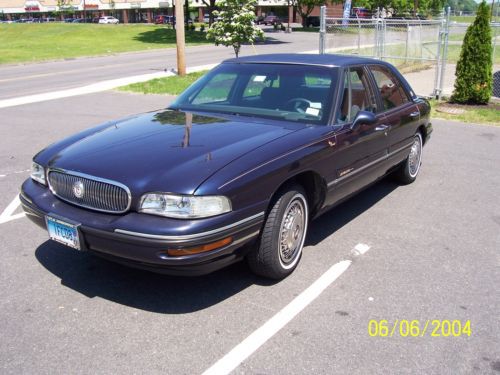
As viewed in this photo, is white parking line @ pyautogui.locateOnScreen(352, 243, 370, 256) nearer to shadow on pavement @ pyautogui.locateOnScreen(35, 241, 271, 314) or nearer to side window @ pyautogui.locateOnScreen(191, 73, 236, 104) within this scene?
shadow on pavement @ pyautogui.locateOnScreen(35, 241, 271, 314)

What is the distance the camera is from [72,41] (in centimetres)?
4206

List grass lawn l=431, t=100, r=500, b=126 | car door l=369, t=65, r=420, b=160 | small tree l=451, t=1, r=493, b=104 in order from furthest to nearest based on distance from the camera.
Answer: small tree l=451, t=1, r=493, b=104
grass lawn l=431, t=100, r=500, b=126
car door l=369, t=65, r=420, b=160

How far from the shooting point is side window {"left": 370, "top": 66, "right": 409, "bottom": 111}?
5.41 meters

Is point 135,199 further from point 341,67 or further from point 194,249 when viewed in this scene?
point 341,67

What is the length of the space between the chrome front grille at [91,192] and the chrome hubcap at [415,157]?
13.5 feet

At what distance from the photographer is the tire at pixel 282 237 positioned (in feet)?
12.2

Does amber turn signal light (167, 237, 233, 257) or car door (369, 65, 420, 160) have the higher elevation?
car door (369, 65, 420, 160)

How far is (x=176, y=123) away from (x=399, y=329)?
243 cm

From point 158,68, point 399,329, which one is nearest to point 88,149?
point 399,329

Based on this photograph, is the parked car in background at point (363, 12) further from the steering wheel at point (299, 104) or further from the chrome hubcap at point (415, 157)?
the steering wheel at point (299, 104)

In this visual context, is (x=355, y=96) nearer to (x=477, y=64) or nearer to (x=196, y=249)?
(x=196, y=249)

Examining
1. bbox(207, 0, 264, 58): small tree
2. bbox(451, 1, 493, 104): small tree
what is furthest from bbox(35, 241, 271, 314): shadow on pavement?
bbox(207, 0, 264, 58): small tree

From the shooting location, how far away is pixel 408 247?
468cm

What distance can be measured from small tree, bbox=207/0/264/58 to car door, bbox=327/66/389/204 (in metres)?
11.8
